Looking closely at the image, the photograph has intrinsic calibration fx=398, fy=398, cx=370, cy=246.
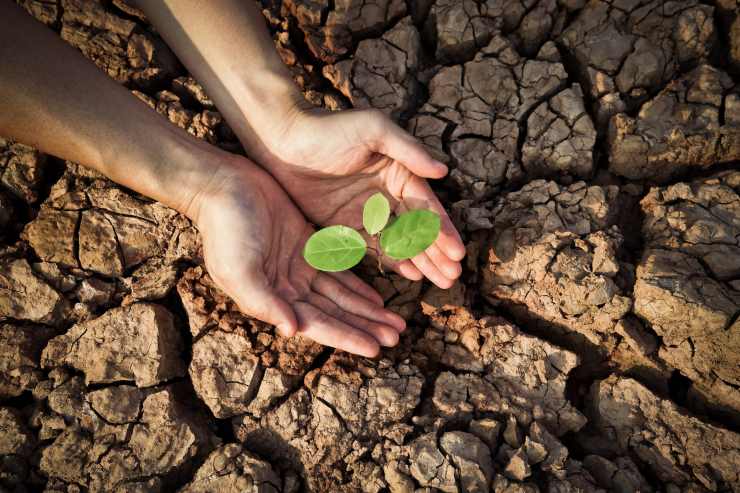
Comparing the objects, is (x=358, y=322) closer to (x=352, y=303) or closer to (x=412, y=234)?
(x=352, y=303)

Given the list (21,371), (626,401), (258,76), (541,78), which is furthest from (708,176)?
(21,371)

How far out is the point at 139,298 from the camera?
2102 mm

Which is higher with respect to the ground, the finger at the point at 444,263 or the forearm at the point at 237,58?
the forearm at the point at 237,58

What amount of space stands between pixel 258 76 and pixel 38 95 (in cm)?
105

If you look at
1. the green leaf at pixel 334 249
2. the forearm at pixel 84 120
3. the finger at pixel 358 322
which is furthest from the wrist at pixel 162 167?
the finger at pixel 358 322

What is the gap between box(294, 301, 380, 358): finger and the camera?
195cm

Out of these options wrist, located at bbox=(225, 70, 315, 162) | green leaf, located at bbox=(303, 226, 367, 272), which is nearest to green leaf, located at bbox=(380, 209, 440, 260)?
green leaf, located at bbox=(303, 226, 367, 272)

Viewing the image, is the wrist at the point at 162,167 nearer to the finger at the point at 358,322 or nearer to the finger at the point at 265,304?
the finger at the point at 265,304

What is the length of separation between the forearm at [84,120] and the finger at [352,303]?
84 cm

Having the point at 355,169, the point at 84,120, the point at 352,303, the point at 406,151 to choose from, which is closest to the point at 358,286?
the point at 352,303

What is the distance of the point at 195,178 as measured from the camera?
2100mm

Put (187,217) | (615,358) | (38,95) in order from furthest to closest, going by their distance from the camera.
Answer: (187,217)
(615,358)
(38,95)

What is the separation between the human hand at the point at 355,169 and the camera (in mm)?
2008

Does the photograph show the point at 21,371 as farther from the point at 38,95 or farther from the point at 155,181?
the point at 38,95
